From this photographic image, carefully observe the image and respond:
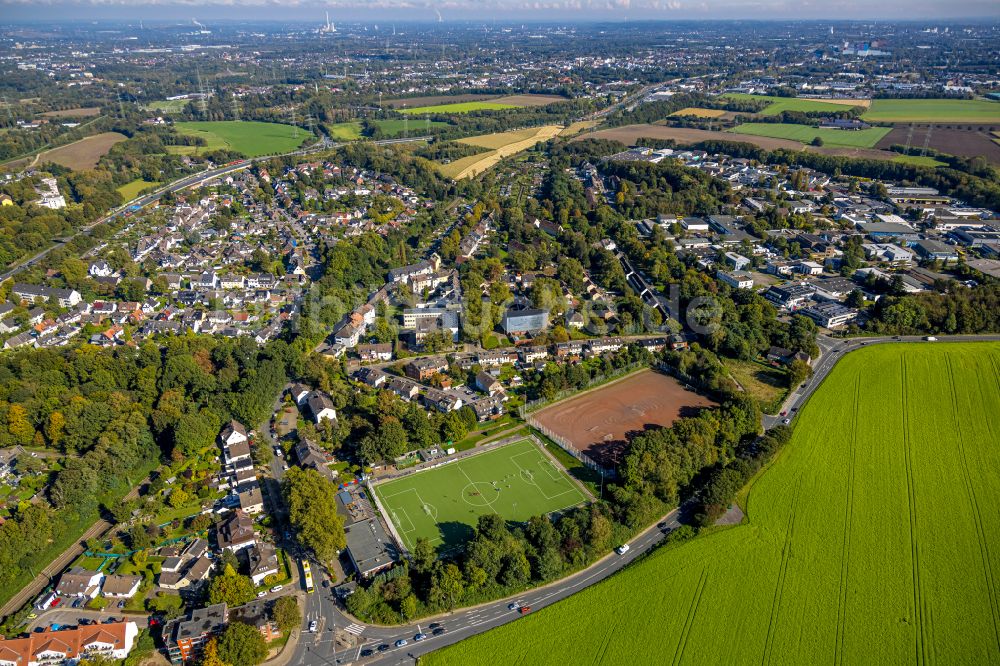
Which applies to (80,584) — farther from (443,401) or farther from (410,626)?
(443,401)

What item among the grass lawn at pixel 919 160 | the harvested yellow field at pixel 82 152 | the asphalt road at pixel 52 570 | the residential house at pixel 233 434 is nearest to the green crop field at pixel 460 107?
the harvested yellow field at pixel 82 152

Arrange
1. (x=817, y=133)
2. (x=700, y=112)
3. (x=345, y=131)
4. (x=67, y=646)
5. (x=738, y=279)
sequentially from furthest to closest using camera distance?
(x=700, y=112) → (x=345, y=131) → (x=817, y=133) → (x=738, y=279) → (x=67, y=646)

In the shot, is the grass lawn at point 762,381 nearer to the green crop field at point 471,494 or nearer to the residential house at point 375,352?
the green crop field at point 471,494

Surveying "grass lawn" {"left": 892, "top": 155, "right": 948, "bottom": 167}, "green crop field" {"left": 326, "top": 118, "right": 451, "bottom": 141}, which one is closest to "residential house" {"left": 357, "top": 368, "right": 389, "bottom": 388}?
"green crop field" {"left": 326, "top": 118, "right": 451, "bottom": 141}

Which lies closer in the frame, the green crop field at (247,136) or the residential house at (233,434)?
the residential house at (233,434)

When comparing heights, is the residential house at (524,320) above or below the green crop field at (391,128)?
below

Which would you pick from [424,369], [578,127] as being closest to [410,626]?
[424,369]
